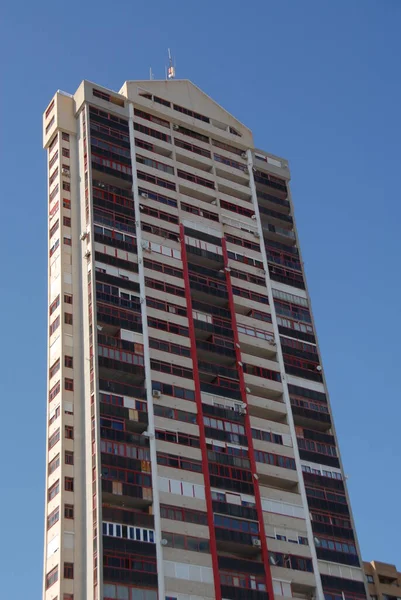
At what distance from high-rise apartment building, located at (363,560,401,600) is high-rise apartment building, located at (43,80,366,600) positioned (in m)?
17.1

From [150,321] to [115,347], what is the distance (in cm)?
490

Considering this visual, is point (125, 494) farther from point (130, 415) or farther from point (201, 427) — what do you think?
point (201, 427)

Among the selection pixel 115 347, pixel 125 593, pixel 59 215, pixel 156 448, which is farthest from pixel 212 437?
pixel 59 215

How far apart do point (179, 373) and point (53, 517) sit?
16495 mm

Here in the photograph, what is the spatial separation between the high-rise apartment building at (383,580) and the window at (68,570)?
3697cm

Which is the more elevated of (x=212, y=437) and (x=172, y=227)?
(x=172, y=227)

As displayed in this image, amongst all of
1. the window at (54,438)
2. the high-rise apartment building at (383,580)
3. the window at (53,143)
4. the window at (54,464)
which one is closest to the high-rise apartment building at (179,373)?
the window at (54,438)

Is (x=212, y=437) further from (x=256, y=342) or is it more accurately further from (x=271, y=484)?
(x=256, y=342)

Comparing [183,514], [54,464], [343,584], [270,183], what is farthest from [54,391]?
[270,183]

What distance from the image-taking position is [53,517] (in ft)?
255

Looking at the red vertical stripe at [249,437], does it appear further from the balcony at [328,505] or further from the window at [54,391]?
the window at [54,391]

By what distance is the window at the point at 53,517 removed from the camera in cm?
7725

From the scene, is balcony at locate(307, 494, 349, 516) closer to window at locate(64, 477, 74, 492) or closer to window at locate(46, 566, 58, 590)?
window at locate(64, 477, 74, 492)

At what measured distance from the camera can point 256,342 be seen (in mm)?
94125
